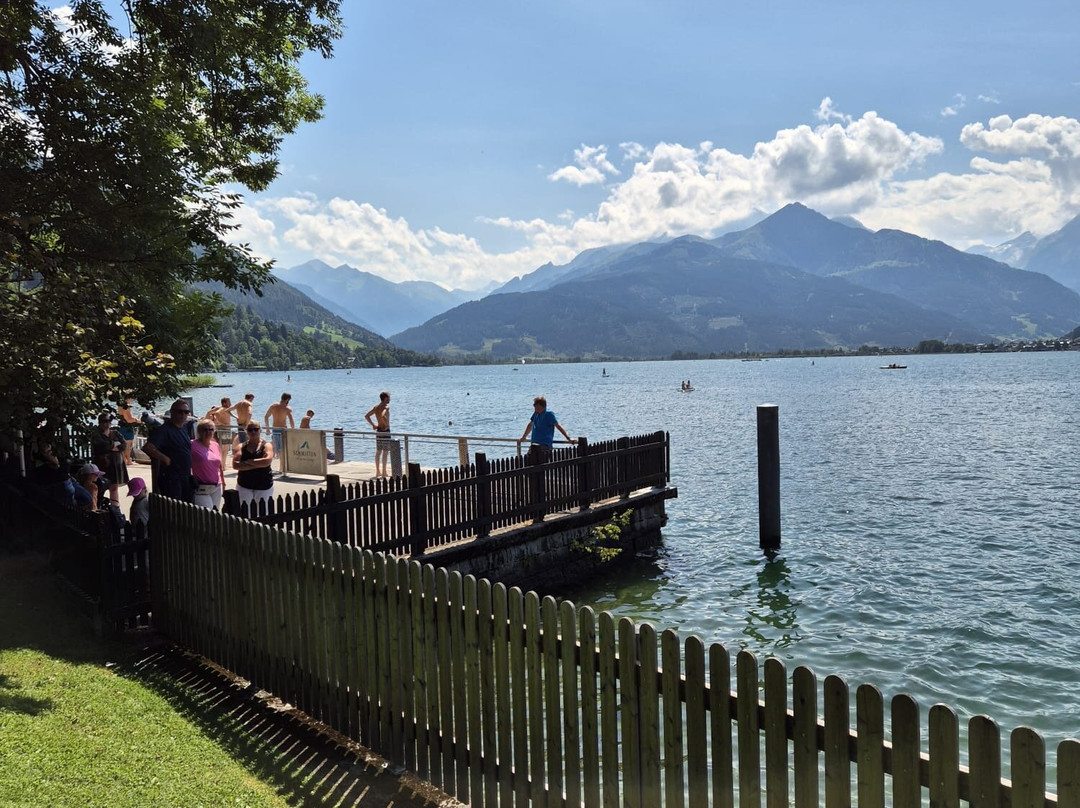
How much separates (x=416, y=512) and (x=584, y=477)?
4080mm

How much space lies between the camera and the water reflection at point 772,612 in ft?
39.6

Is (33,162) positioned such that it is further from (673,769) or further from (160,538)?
(673,769)

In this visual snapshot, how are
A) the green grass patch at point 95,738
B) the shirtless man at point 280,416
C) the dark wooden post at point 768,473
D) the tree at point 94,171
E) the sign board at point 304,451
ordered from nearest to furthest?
the green grass patch at point 95,738
the tree at point 94,171
the dark wooden post at point 768,473
the sign board at point 304,451
the shirtless man at point 280,416

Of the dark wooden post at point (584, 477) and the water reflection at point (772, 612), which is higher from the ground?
the dark wooden post at point (584, 477)

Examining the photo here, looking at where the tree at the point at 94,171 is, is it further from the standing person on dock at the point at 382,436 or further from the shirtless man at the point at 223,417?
the shirtless man at the point at 223,417

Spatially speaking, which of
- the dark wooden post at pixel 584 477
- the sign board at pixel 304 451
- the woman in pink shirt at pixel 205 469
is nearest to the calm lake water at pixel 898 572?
the dark wooden post at pixel 584 477

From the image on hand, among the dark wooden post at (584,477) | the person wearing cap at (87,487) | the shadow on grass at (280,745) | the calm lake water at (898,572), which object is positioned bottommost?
the calm lake water at (898,572)

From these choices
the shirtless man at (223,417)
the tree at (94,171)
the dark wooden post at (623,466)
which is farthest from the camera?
the shirtless man at (223,417)

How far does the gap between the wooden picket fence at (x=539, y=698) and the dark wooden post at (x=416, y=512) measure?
3.79 m

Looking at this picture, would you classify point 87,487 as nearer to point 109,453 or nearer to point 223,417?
point 109,453

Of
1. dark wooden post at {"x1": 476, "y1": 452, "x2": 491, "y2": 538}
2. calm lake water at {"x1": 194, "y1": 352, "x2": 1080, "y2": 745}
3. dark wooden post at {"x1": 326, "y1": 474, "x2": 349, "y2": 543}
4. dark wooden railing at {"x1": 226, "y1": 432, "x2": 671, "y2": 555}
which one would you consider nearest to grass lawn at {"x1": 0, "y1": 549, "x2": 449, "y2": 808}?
dark wooden railing at {"x1": 226, "y1": 432, "x2": 671, "y2": 555}

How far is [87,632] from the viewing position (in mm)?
8328

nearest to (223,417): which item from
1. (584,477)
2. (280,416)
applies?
(280,416)

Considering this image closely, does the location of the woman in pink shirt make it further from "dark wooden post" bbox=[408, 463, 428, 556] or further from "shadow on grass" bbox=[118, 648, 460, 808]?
"shadow on grass" bbox=[118, 648, 460, 808]
